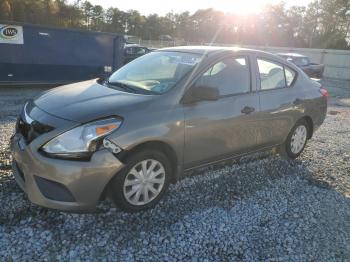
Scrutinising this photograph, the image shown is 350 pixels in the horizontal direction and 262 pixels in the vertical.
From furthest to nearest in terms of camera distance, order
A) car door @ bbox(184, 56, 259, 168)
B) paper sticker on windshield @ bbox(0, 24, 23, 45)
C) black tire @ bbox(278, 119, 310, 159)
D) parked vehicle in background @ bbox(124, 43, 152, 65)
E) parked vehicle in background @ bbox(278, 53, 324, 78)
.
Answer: parked vehicle in background @ bbox(278, 53, 324, 78), parked vehicle in background @ bbox(124, 43, 152, 65), paper sticker on windshield @ bbox(0, 24, 23, 45), black tire @ bbox(278, 119, 310, 159), car door @ bbox(184, 56, 259, 168)

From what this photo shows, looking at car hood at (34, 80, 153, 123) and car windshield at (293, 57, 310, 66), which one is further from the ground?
car hood at (34, 80, 153, 123)

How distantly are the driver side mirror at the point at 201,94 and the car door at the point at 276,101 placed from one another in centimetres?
110

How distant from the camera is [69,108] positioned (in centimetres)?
344

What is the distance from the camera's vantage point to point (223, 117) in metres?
4.16

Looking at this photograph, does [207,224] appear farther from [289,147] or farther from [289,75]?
[289,75]

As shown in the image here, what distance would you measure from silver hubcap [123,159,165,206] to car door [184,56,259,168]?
386 mm

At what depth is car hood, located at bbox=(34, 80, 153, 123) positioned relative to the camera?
3.33 meters

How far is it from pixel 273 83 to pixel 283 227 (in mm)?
2099

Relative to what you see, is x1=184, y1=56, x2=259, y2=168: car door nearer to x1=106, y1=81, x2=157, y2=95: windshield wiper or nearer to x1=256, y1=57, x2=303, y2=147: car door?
x1=256, y1=57, x2=303, y2=147: car door

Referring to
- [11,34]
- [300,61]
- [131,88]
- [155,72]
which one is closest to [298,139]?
[155,72]

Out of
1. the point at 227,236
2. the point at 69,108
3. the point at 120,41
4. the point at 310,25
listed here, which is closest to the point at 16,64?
the point at 120,41

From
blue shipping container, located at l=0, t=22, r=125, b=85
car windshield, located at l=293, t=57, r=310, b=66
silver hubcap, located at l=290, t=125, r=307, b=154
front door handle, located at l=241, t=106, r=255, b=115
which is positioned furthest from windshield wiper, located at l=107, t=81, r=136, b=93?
car windshield, located at l=293, t=57, r=310, b=66

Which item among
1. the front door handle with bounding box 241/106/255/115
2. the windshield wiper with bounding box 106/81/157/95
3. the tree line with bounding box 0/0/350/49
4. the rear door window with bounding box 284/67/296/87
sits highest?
the tree line with bounding box 0/0/350/49

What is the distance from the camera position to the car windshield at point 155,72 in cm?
397
